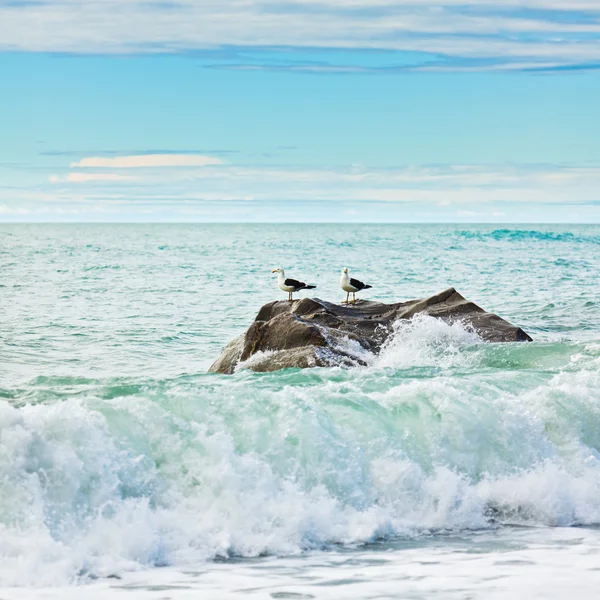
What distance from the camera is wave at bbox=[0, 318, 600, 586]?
26.7ft

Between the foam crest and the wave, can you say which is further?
the foam crest

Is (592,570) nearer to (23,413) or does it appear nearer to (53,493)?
(53,493)

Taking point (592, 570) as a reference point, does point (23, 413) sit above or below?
above

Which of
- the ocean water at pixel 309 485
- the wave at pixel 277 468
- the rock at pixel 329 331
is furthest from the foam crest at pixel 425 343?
the wave at pixel 277 468

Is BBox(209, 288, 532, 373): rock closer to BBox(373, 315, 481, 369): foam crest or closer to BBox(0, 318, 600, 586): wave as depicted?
BBox(373, 315, 481, 369): foam crest

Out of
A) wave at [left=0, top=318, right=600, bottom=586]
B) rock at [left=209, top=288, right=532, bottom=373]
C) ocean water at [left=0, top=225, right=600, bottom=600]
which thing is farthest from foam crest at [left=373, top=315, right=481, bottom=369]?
wave at [left=0, top=318, right=600, bottom=586]

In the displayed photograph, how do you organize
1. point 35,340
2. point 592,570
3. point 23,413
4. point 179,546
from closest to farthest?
point 592,570 < point 179,546 < point 23,413 < point 35,340

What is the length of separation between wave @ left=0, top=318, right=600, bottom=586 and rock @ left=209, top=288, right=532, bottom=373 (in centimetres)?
211

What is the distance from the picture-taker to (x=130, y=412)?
9.59 metres

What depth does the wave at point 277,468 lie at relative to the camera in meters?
8.12

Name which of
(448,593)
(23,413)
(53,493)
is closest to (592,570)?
(448,593)

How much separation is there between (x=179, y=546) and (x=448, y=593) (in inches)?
93.4

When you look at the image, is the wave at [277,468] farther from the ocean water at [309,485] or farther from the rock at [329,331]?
the rock at [329,331]

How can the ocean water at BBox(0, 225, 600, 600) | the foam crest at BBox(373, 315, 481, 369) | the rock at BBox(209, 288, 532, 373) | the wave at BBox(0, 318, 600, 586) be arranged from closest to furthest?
the ocean water at BBox(0, 225, 600, 600), the wave at BBox(0, 318, 600, 586), the rock at BBox(209, 288, 532, 373), the foam crest at BBox(373, 315, 481, 369)
